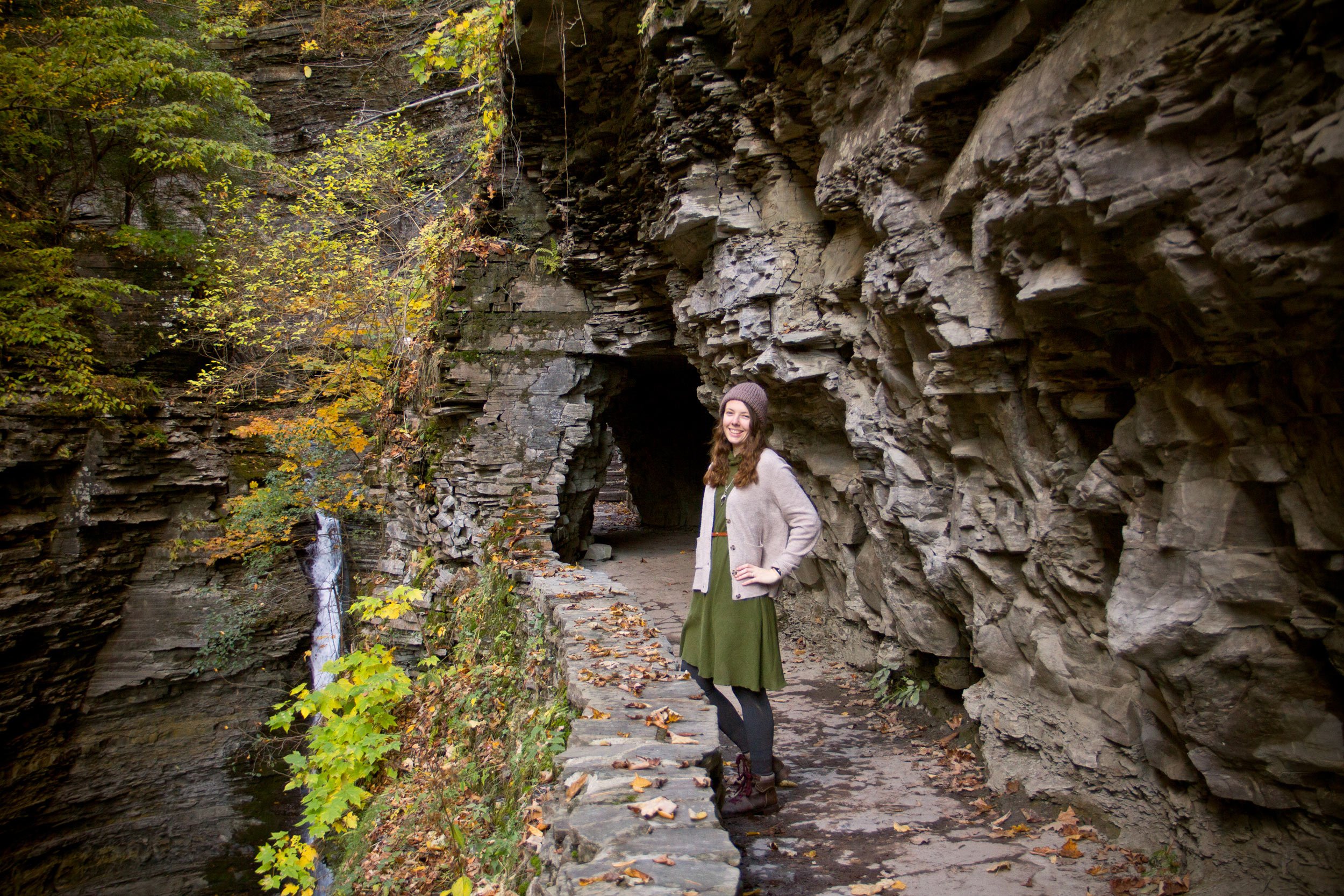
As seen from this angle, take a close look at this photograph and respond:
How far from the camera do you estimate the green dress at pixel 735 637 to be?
3443 millimetres

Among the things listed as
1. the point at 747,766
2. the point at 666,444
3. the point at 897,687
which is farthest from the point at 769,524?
the point at 666,444

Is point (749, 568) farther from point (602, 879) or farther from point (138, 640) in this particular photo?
point (138, 640)

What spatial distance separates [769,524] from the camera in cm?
351

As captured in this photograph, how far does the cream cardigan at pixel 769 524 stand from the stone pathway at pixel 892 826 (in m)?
1.17

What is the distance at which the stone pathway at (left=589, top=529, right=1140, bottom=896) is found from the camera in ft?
10.0

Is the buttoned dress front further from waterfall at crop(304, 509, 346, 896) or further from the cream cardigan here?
waterfall at crop(304, 509, 346, 896)

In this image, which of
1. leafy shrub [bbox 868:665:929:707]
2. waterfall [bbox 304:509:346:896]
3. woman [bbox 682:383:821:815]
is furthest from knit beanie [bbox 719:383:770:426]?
waterfall [bbox 304:509:346:896]

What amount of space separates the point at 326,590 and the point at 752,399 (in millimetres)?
13303

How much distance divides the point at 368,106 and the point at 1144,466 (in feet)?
64.4

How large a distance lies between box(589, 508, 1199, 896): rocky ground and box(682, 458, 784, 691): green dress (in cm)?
74

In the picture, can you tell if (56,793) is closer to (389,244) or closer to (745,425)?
(389,244)

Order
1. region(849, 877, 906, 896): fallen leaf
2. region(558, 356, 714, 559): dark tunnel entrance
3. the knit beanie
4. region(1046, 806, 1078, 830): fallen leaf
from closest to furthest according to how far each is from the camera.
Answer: region(849, 877, 906, 896): fallen leaf → region(1046, 806, 1078, 830): fallen leaf → the knit beanie → region(558, 356, 714, 559): dark tunnel entrance

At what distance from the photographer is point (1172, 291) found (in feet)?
8.54

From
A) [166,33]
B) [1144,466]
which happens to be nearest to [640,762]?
[1144,466]
